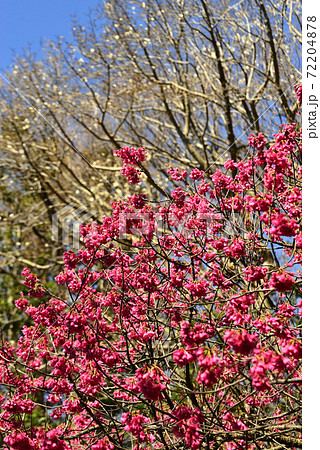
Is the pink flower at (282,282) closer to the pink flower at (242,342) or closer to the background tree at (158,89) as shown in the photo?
the pink flower at (242,342)

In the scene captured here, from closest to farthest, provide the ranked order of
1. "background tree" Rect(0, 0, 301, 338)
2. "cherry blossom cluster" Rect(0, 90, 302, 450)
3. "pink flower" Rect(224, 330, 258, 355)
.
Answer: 1. "pink flower" Rect(224, 330, 258, 355)
2. "cherry blossom cluster" Rect(0, 90, 302, 450)
3. "background tree" Rect(0, 0, 301, 338)

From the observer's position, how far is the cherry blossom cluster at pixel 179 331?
214 cm

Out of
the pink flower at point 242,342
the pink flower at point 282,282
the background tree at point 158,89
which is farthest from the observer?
the background tree at point 158,89

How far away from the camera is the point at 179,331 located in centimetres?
295

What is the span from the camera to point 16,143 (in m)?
8.84

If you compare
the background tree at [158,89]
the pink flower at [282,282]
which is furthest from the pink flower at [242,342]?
the background tree at [158,89]

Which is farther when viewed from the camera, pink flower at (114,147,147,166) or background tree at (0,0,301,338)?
background tree at (0,0,301,338)

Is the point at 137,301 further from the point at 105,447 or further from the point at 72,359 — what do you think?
the point at 105,447

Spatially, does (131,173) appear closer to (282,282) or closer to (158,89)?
(282,282)

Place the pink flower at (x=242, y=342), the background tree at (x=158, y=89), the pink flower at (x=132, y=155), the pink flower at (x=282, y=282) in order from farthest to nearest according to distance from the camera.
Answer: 1. the background tree at (x=158, y=89)
2. the pink flower at (x=132, y=155)
3. the pink flower at (x=282, y=282)
4. the pink flower at (x=242, y=342)

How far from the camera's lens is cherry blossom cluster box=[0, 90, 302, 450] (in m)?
A: 2.14

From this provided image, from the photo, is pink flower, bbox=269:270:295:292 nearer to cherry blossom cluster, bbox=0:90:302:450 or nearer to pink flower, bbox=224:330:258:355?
cherry blossom cluster, bbox=0:90:302:450

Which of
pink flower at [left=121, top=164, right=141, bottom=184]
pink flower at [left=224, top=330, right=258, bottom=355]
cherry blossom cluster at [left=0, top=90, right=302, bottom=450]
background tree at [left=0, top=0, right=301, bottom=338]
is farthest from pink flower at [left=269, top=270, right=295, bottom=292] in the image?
background tree at [left=0, top=0, right=301, bottom=338]

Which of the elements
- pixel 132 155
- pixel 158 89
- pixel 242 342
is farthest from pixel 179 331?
pixel 158 89
